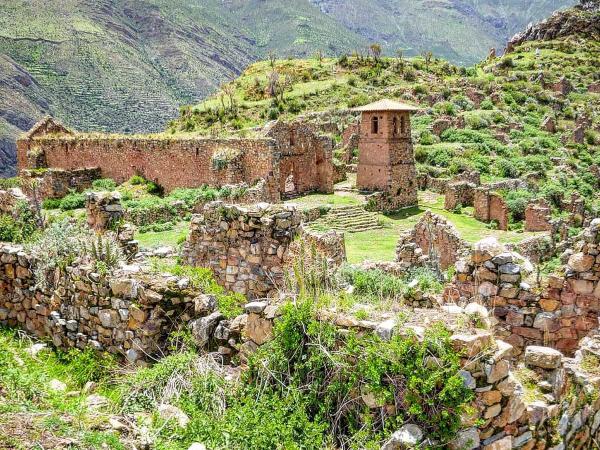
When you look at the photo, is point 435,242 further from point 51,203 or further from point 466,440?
point 51,203

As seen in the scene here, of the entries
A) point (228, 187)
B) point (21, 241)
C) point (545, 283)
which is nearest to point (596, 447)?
point (545, 283)

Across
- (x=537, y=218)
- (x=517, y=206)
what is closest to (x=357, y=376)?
(x=537, y=218)

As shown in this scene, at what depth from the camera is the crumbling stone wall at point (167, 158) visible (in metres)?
26.6

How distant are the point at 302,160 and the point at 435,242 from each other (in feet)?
51.6

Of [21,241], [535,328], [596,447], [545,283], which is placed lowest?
[596,447]

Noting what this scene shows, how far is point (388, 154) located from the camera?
29.2 m

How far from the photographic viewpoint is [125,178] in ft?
100

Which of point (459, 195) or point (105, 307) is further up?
point (105, 307)

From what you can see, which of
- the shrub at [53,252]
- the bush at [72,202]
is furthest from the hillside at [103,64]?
the shrub at [53,252]

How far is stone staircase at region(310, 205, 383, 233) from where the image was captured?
23375 mm

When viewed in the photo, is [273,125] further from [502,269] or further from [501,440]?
[501,440]

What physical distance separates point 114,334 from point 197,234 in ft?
10.4

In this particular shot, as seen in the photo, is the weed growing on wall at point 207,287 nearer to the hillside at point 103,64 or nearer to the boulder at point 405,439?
the boulder at point 405,439

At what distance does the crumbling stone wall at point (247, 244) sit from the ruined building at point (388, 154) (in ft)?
66.4
